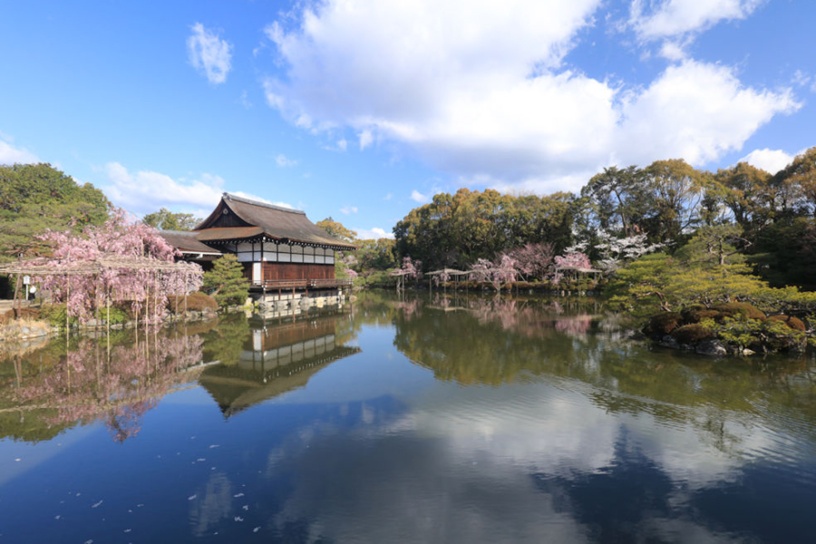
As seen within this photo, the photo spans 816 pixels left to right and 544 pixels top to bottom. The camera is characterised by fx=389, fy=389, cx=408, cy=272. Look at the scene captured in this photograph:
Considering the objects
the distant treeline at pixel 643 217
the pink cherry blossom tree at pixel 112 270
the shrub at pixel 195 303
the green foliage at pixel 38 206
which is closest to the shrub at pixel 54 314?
the pink cherry blossom tree at pixel 112 270

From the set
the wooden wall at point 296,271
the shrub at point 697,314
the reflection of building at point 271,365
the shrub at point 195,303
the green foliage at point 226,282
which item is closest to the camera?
the reflection of building at point 271,365

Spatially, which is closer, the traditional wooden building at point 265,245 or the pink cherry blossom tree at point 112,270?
the pink cherry blossom tree at point 112,270

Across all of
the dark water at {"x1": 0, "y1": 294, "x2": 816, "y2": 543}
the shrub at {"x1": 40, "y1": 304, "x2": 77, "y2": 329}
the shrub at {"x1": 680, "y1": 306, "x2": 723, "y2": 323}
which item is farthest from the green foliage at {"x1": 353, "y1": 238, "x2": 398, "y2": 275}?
the dark water at {"x1": 0, "y1": 294, "x2": 816, "y2": 543}

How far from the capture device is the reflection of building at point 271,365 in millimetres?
8172

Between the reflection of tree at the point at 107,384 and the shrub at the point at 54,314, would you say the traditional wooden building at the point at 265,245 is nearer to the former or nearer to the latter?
the shrub at the point at 54,314

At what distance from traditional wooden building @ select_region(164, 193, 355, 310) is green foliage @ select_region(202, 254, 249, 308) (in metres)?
1.50

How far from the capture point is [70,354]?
10930mm

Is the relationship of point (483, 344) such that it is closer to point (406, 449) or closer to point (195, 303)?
point (406, 449)

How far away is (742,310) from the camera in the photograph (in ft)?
37.3

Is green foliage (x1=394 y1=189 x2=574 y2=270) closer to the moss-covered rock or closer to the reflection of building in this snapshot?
the moss-covered rock

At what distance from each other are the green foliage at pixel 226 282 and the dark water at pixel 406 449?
33.0 feet

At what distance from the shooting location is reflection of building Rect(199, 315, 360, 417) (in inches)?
322

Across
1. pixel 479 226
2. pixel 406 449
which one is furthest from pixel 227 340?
pixel 479 226

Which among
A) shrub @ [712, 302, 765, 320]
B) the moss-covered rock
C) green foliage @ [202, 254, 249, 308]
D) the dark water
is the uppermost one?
green foliage @ [202, 254, 249, 308]
